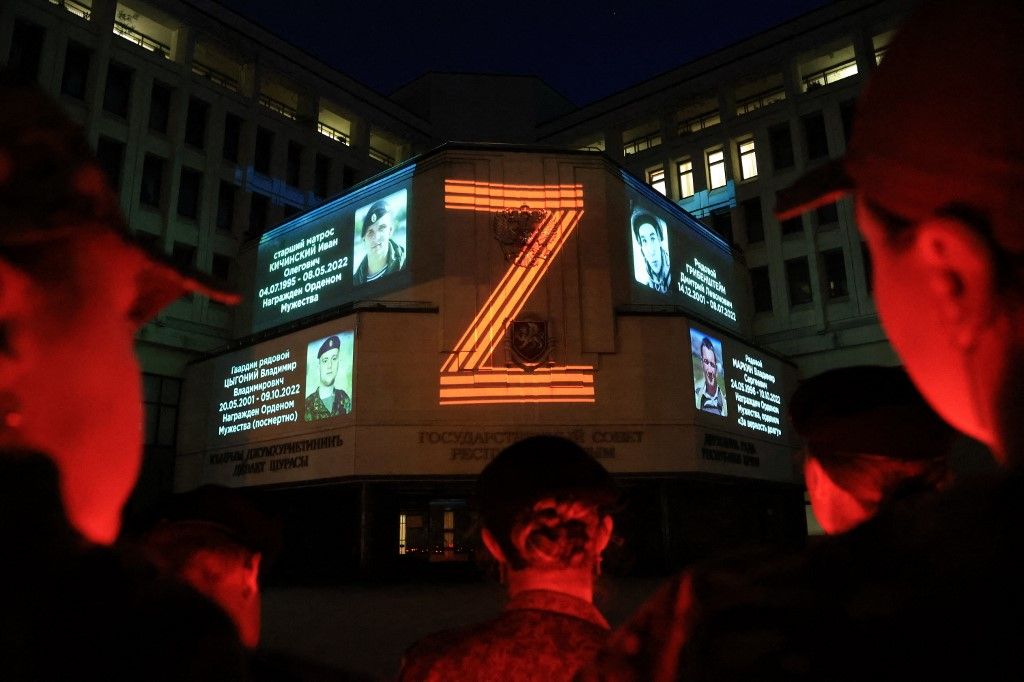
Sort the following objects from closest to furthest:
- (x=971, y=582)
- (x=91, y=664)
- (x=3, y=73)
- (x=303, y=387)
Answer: (x=971, y=582) → (x=91, y=664) → (x=3, y=73) → (x=303, y=387)

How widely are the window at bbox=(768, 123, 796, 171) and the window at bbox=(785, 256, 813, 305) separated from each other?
159 inches

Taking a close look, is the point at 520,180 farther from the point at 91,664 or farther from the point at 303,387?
the point at 91,664

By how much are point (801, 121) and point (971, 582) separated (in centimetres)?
3003

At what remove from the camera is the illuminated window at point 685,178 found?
96.6 ft

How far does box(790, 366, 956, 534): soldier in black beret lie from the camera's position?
158 centimetres

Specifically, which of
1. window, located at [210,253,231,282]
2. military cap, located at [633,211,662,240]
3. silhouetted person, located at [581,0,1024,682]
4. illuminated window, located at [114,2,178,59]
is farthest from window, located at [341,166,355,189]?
silhouetted person, located at [581,0,1024,682]

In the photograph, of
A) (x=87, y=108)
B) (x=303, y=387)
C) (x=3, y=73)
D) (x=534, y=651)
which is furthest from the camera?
(x=87, y=108)

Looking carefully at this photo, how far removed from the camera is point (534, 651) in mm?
2098

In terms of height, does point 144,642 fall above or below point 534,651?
above

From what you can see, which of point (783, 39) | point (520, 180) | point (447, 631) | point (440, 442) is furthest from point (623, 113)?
point (447, 631)

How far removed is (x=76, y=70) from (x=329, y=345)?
1520 cm

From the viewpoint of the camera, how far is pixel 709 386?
18078 millimetres

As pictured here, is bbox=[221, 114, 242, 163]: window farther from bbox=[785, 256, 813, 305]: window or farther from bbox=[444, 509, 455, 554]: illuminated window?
bbox=[785, 256, 813, 305]: window

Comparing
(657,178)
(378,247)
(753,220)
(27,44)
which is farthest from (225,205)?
(753,220)
